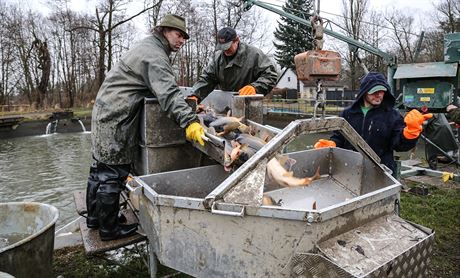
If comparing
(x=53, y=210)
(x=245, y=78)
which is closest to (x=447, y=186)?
(x=245, y=78)

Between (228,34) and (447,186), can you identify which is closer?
(228,34)

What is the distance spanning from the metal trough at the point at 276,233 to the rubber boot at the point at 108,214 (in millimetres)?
769

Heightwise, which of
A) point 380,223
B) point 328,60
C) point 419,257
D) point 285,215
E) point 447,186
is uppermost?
Answer: point 328,60

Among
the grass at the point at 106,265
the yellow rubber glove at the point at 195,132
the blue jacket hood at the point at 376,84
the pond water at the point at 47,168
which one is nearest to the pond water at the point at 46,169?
the pond water at the point at 47,168

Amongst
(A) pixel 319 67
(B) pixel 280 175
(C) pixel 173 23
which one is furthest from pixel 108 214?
(A) pixel 319 67

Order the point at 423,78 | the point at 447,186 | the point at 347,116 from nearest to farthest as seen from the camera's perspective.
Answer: the point at 347,116 → the point at 447,186 → the point at 423,78

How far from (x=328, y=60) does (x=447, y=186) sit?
16.3 ft

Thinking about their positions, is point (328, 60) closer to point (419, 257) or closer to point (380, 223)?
A: point (380, 223)

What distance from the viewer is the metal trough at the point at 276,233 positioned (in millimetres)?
1863

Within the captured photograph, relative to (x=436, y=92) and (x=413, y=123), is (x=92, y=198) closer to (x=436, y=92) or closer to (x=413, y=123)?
(x=413, y=123)

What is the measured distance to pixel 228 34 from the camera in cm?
440

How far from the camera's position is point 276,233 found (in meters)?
1.89

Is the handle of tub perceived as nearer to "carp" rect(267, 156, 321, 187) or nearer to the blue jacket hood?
"carp" rect(267, 156, 321, 187)

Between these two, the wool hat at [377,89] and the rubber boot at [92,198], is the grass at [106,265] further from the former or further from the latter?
the wool hat at [377,89]
